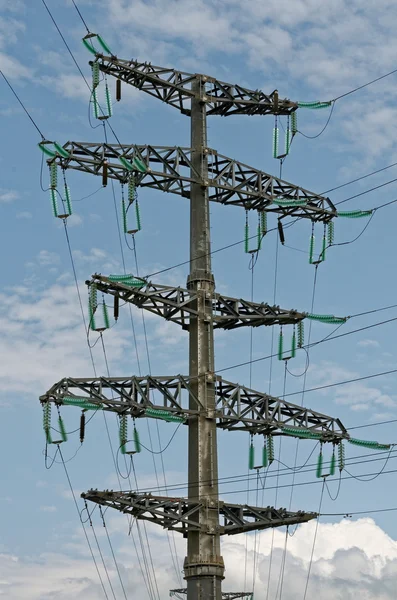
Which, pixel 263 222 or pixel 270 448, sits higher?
pixel 263 222

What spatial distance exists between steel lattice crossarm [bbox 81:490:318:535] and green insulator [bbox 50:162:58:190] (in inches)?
376

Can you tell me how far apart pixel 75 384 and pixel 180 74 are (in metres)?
12.8

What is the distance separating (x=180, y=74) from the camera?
47219mm

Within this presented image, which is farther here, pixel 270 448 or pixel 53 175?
pixel 270 448

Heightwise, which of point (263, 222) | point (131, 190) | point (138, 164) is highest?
point (263, 222)

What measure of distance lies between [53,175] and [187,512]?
1121 centimetres

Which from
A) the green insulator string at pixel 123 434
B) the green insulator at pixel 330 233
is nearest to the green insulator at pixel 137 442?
the green insulator string at pixel 123 434

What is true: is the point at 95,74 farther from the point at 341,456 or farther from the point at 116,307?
the point at 341,456

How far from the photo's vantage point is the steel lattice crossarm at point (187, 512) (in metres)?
40.4

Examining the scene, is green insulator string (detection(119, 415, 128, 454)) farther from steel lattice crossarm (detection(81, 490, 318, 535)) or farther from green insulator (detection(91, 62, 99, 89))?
green insulator (detection(91, 62, 99, 89))

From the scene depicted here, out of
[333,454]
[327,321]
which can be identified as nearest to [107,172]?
[327,321]

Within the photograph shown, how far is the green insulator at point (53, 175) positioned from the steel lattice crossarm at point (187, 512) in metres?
9.55

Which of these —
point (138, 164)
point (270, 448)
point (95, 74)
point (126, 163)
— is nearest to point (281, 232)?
point (138, 164)

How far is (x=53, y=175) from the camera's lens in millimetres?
42594
